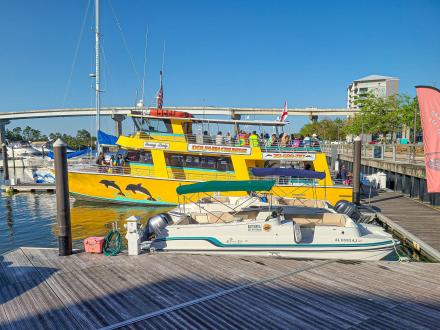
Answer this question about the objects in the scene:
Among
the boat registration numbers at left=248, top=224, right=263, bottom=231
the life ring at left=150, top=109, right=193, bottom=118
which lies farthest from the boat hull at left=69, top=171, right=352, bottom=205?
the boat registration numbers at left=248, top=224, right=263, bottom=231

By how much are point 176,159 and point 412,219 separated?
37.6ft

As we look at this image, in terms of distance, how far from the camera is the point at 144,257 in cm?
755

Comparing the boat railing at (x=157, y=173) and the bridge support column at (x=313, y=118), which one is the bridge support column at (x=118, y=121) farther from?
the boat railing at (x=157, y=173)

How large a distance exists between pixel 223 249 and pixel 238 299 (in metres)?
2.85

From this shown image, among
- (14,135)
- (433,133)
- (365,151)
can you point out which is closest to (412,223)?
(433,133)

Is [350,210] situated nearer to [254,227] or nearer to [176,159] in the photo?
[254,227]

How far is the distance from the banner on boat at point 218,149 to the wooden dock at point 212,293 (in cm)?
1022

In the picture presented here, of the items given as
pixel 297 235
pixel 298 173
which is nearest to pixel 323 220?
pixel 297 235

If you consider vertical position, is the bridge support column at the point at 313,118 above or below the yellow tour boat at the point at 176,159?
above

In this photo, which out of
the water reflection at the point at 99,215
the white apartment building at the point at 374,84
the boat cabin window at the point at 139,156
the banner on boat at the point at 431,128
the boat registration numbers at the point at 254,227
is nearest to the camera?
the banner on boat at the point at 431,128

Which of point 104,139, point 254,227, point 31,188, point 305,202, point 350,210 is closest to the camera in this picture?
point 254,227

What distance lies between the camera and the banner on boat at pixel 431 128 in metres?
7.14

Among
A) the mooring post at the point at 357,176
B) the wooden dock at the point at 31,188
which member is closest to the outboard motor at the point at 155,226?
the mooring post at the point at 357,176

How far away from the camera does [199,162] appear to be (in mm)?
18062
